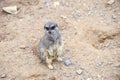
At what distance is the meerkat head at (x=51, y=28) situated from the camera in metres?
5.04

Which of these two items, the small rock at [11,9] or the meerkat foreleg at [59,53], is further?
the small rock at [11,9]

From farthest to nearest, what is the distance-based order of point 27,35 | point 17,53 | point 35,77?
point 27,35 → point 17,53 → point 35,77

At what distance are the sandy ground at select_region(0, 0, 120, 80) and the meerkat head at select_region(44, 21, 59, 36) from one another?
61 cm

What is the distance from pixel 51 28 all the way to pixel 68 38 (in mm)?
962

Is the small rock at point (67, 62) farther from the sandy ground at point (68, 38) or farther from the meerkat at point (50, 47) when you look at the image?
the meerkat at point (50, 47)

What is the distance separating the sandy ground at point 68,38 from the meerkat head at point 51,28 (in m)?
0.61

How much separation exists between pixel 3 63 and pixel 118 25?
2.29m

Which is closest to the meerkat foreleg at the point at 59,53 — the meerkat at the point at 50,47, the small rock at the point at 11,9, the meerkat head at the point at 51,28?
the meerkat at the point at 50,47

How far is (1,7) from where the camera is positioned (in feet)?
22.8

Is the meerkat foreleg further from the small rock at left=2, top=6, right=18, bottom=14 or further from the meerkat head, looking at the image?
the small rock at left=2, top=6, right=18, bottom=14

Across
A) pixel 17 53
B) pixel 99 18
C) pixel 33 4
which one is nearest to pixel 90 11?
pixel 99 18

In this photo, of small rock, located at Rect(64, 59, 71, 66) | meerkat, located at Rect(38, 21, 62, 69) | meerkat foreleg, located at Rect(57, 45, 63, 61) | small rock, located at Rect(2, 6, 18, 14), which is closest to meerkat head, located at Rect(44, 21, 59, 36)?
meerkat, located at Rect(38, 21, 62, 69)

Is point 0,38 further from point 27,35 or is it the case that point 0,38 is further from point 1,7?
point 1,7

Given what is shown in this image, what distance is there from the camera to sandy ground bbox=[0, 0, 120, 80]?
530 centimetres
